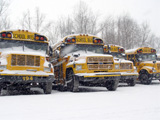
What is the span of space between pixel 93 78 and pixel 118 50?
20.7 feet

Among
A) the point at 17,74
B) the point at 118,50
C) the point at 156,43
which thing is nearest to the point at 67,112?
the point at 17,74

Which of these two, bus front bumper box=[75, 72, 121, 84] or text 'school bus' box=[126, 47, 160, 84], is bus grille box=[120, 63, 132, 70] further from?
bus front bumper box=[75, 72, 121, 84]

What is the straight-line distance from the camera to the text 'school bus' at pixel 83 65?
28.6 ft

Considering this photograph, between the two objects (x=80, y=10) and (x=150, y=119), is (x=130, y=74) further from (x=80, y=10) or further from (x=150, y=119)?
(x=80, y=10)

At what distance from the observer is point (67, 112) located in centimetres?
478

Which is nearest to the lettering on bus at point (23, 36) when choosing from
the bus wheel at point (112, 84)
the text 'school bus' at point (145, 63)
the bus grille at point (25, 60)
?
the bus grille at point (25, 60)

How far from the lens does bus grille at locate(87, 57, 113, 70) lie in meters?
8.73

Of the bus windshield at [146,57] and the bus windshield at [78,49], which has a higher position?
the bus windshield at [78,49]

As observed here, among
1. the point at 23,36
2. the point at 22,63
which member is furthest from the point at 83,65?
the point at 23,36

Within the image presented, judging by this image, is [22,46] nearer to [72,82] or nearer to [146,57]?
[72,82]

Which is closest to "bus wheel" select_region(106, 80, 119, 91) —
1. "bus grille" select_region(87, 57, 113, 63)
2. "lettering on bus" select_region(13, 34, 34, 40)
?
"bus grille" select_region(87, 57, 113, 63)

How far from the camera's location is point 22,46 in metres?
8.97

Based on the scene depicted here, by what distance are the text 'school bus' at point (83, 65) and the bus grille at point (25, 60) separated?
177cm

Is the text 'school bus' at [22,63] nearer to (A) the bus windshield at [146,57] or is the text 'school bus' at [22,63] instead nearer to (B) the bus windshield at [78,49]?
(B) the bus windshield at [78,49]
